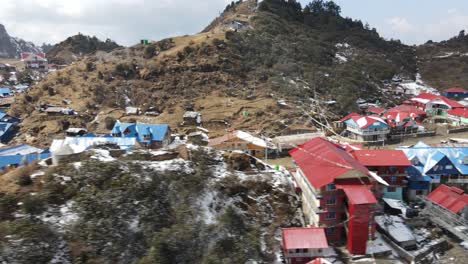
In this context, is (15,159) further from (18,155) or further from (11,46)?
(11,46)

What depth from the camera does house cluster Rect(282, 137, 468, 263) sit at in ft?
64.3

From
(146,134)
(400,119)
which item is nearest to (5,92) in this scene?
(146,134)

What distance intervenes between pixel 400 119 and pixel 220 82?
952 inches

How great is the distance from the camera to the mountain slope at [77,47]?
91.7m

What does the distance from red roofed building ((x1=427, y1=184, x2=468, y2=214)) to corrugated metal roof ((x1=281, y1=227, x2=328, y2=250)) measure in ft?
33.1

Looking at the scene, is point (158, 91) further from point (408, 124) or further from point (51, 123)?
point (408, 124)

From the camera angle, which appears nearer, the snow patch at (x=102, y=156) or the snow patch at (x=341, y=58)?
the snow patch at (x=102, y=156)

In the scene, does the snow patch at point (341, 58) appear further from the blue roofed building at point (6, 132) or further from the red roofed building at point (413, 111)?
the blue roofed building at point (6, 132)

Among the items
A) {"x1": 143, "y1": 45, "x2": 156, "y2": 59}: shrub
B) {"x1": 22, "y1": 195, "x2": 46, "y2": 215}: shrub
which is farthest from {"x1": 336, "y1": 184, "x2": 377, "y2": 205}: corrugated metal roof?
{"x1": 143, "y1": 45, "x2": 156, "y2": 59}: shrub

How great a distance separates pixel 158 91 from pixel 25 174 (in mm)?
33624

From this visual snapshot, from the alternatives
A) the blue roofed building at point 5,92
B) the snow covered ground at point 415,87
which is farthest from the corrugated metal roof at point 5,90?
the snow covered ground at point 415,87

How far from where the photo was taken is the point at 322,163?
22703 mm

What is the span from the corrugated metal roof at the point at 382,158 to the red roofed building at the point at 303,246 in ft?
27.1

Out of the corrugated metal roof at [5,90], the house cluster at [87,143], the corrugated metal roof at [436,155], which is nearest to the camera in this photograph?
the house cluster at [87,143]
